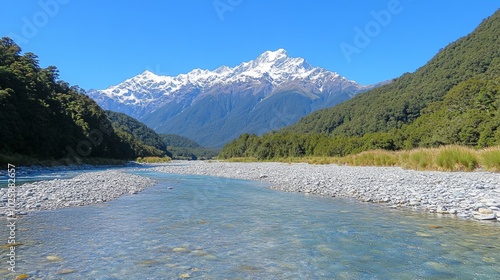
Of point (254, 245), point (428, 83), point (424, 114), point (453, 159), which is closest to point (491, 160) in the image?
point (453, 159)

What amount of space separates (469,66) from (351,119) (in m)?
54.0

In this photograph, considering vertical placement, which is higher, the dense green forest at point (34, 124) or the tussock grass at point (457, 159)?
the dense green forest at point (34, 124)

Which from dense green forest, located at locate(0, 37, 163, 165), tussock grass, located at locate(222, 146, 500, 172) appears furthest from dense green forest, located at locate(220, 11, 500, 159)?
dense green forest, located at locate(0, 37, 163, 165)

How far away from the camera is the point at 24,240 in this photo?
7809 millimetres

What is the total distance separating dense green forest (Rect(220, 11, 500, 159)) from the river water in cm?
4353

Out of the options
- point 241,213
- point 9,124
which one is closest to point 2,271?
point 241,213

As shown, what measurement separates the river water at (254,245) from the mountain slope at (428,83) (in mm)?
105941

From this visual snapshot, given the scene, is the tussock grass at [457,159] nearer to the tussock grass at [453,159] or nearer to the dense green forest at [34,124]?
the tussock grass at [453,159]

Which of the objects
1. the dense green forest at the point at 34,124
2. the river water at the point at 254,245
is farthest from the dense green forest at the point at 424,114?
the dense green forest at the point at 34,124

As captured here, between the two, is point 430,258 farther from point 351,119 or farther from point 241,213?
point 351,119

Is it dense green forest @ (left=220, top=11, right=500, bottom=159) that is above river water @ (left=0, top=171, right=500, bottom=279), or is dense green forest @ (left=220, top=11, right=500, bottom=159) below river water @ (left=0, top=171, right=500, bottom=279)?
above

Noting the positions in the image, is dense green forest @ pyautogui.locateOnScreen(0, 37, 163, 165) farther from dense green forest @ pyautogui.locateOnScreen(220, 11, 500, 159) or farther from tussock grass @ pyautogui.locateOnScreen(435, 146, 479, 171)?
dense green forest @ pyautogui.locateOnScreen(220, 11, 500, 159)

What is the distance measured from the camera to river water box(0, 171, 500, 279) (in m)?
5.95

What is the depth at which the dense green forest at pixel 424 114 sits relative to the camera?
5650cm
